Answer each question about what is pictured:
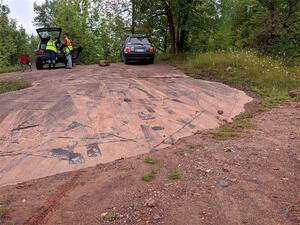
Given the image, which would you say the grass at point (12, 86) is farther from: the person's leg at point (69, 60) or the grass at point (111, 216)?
the grass at point (111, 216)

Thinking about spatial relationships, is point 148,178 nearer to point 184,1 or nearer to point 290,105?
point 290,105

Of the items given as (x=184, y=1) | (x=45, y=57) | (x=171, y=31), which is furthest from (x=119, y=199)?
(x=171, y=31)

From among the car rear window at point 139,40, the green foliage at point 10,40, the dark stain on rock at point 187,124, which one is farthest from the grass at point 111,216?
the green foliage at point 10,40

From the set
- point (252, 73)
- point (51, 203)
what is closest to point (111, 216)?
point (51, 203)

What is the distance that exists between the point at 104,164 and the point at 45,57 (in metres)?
13.6

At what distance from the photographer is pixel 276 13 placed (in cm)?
1895

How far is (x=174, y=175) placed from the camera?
20.2 ft

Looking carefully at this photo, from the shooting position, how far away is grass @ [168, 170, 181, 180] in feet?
20.0

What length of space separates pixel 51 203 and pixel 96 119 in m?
3.61

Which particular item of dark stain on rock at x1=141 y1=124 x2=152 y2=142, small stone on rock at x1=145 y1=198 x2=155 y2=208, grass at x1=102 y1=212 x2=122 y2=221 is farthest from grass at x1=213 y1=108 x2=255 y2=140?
grass at x1=102 y1=212 x2=122 y2=221

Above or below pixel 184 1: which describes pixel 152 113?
below

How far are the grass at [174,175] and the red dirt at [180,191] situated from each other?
6 cm

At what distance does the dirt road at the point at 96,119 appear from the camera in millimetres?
7300

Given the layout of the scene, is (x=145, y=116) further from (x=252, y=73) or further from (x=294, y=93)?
(x=252, y=73)
